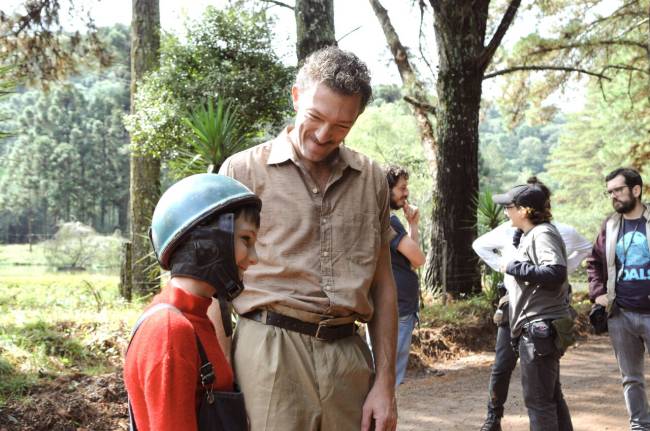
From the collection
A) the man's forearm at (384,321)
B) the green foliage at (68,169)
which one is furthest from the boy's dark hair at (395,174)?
the green foliage at (68,169)

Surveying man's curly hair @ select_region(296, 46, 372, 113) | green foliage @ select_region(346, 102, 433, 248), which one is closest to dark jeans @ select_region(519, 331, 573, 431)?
man's curly hair @ select_region(296, 46, 372, 113)

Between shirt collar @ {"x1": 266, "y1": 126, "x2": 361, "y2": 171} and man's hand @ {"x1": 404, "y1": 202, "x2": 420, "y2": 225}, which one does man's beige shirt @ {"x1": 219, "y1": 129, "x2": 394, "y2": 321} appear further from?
man's hand @ {"x1": 404, "y1": 202, "x2": 420, "y2": 225}

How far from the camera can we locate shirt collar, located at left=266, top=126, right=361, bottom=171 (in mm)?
2541

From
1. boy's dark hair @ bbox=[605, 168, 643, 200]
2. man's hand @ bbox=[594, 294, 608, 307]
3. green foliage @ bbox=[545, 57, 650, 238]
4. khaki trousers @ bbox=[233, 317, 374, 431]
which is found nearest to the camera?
khaki trousers @ bbox=[233, 317, 374, 431]

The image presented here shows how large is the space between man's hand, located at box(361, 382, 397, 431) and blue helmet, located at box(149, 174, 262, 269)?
2.96ft

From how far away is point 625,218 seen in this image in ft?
18.0

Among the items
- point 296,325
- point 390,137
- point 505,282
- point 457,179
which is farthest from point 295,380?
point 390,137

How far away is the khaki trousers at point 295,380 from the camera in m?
2.33

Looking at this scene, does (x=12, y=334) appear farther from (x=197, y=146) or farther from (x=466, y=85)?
(x=466, y=85)

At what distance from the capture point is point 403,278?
5.95m

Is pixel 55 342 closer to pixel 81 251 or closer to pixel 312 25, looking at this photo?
pixel 312 25

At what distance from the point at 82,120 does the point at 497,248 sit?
205 feet

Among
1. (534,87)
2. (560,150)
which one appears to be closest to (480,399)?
(534,87)

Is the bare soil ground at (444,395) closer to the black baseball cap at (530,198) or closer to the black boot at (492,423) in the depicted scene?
the black boot at (492,423)
